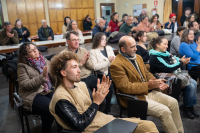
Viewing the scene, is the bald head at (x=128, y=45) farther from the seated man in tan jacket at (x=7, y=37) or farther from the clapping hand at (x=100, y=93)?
the seated man in tan jacket at (x=7, y=37)

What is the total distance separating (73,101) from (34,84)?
83 cm

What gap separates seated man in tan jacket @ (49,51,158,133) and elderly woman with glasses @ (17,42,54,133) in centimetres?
52

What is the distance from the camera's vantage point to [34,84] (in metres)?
1.96

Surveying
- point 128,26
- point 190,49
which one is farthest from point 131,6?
point 190,49

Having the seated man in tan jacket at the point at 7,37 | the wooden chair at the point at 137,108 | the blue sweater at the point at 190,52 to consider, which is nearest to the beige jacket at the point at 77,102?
the wooden chair at the point at 137,108

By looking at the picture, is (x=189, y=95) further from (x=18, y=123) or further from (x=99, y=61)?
(x=18, y=123)

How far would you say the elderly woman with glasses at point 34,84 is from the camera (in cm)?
195

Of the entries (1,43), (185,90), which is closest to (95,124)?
(185,90)

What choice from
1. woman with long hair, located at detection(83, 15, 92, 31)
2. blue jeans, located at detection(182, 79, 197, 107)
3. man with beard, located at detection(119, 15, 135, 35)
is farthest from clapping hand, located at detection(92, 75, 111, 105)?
woman with long hair, located at detection(83, 15, 92, 31)

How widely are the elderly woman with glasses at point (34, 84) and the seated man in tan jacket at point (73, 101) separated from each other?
52 centimetres

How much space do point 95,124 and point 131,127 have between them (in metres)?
0.27

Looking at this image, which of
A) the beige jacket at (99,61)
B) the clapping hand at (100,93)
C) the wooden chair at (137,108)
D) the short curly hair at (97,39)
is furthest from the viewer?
the short curly hair at (97,39)

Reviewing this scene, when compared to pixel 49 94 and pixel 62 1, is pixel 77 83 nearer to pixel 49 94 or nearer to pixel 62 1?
pixel 49 94

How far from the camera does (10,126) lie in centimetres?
243
